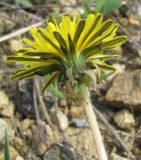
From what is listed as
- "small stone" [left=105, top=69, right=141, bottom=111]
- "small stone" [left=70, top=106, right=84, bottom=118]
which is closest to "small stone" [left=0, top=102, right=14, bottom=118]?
"small stone" [left=70, top=106, right=84, bottom=118]

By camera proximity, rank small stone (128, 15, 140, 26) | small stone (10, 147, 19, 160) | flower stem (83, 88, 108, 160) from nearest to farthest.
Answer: flower stem (83, 88, 108, 160) → small stone (10, 147, 19, 160) → small stone (128, 15, 140, 26)

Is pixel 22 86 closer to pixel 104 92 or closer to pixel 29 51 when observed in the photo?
pixel 104 92

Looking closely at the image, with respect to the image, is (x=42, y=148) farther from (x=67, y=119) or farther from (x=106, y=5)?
(x=106, y=5)

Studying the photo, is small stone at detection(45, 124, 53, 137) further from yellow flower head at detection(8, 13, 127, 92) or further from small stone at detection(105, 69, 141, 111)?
yellow flower head at detection(8, 13, 127, 92)

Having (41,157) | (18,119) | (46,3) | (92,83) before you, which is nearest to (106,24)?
(92,83)

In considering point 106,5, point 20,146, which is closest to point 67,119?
point 20,146
